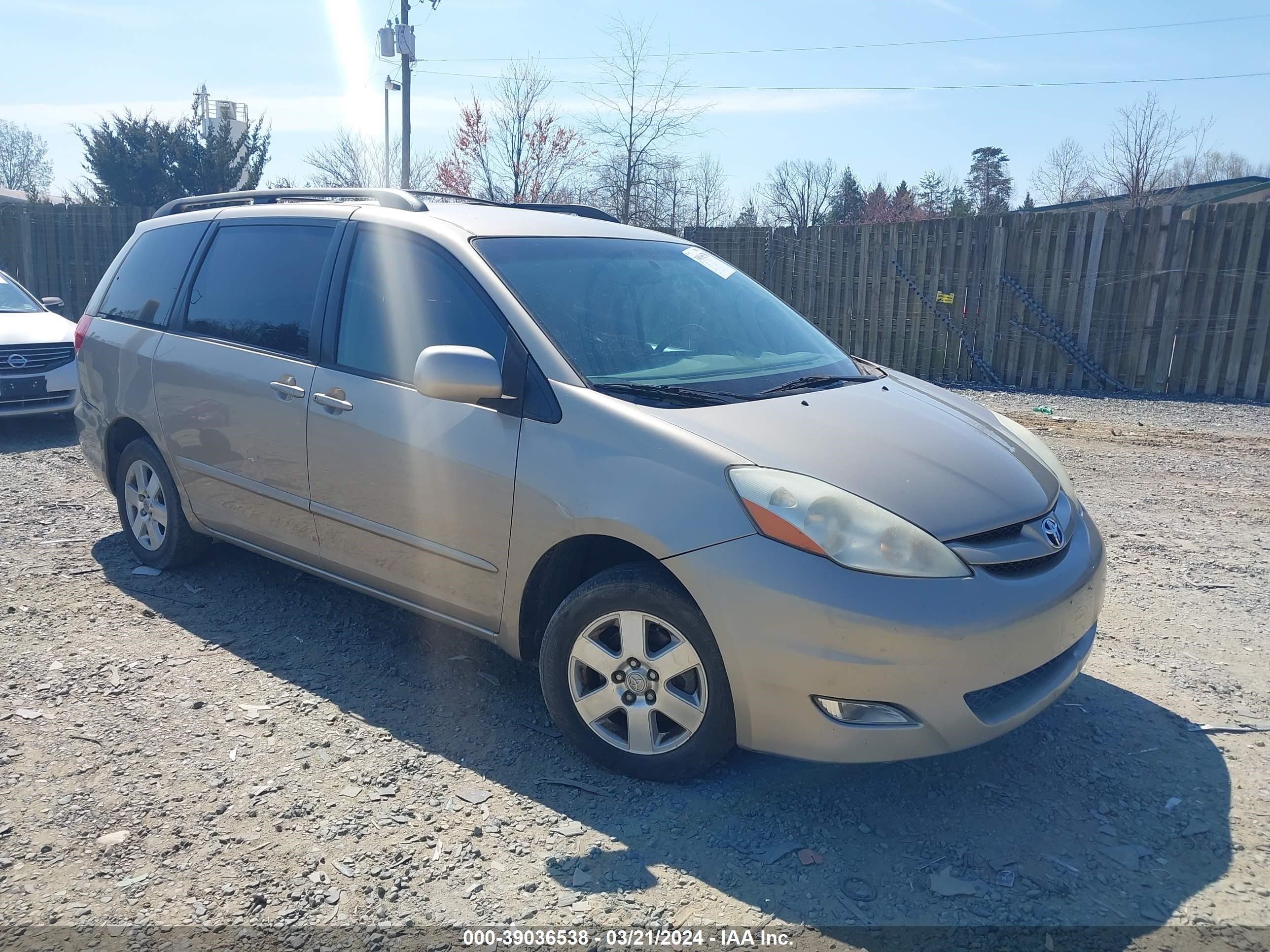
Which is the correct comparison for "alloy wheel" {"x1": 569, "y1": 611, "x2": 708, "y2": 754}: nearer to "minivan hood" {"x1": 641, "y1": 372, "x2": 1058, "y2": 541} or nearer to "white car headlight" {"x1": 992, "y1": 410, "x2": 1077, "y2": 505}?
"minivan hood" {"x1": 641, "y1": 372, "x2": 1058, "y2": 541}

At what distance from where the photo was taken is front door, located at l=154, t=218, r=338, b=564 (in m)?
4.07

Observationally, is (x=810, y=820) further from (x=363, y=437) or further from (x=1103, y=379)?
(x=1103, y=379)

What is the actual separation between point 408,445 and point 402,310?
0.60m

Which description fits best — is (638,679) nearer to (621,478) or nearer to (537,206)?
(621,478)

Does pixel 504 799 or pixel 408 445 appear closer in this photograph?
pixel 504 799

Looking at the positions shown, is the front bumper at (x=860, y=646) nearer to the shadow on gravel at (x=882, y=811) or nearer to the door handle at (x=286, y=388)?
the shadow on gravel at (x=882, y=811)

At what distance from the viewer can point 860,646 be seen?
8.79 ft

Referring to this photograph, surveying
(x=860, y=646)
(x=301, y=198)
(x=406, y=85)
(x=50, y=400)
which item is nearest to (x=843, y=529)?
(x=860, y=646)

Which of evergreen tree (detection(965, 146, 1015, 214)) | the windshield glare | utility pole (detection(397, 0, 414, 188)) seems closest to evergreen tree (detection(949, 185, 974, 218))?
evergreen tree (detection(965, 146, 1015, 214))

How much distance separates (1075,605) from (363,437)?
2.63 meters

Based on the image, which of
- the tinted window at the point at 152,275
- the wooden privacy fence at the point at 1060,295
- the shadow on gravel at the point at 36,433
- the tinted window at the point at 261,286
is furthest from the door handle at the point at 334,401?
the wooden privacy fence at the point at 1060,295

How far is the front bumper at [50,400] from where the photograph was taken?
27.7 feet

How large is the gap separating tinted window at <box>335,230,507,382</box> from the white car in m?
5.57

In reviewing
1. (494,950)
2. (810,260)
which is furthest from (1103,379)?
(494,950)
